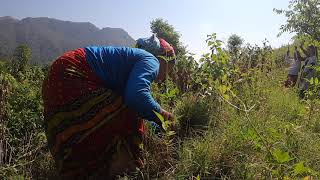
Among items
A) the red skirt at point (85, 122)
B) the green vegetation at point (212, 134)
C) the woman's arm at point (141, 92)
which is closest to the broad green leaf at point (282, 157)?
the green vegetation at point (212, 134)

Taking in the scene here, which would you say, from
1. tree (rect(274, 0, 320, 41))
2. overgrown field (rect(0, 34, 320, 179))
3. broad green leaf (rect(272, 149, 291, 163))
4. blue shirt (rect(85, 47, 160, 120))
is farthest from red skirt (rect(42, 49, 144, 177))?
tree (rect(274, 0, 320, 41))

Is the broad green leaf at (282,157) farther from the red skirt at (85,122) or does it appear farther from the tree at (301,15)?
the tree at (301,15)

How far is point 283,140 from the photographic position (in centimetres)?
257

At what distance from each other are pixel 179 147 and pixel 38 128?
1.57 m

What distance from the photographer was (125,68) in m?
2.69

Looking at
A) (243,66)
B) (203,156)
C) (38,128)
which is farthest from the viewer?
(243,66)

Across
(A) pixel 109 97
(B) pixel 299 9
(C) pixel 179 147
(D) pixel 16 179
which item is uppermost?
(B) pixel 299 9

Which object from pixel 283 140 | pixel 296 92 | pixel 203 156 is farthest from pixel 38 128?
pixel 296 92

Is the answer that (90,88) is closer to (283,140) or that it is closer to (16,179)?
(16,179)

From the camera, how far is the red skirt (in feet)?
8.46

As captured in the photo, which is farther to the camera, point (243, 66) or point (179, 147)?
point (243, 66)

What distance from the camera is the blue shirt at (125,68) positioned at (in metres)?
2.50

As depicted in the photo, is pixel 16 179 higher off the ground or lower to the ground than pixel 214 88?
lower

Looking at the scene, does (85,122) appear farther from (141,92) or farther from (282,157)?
(282,157)
